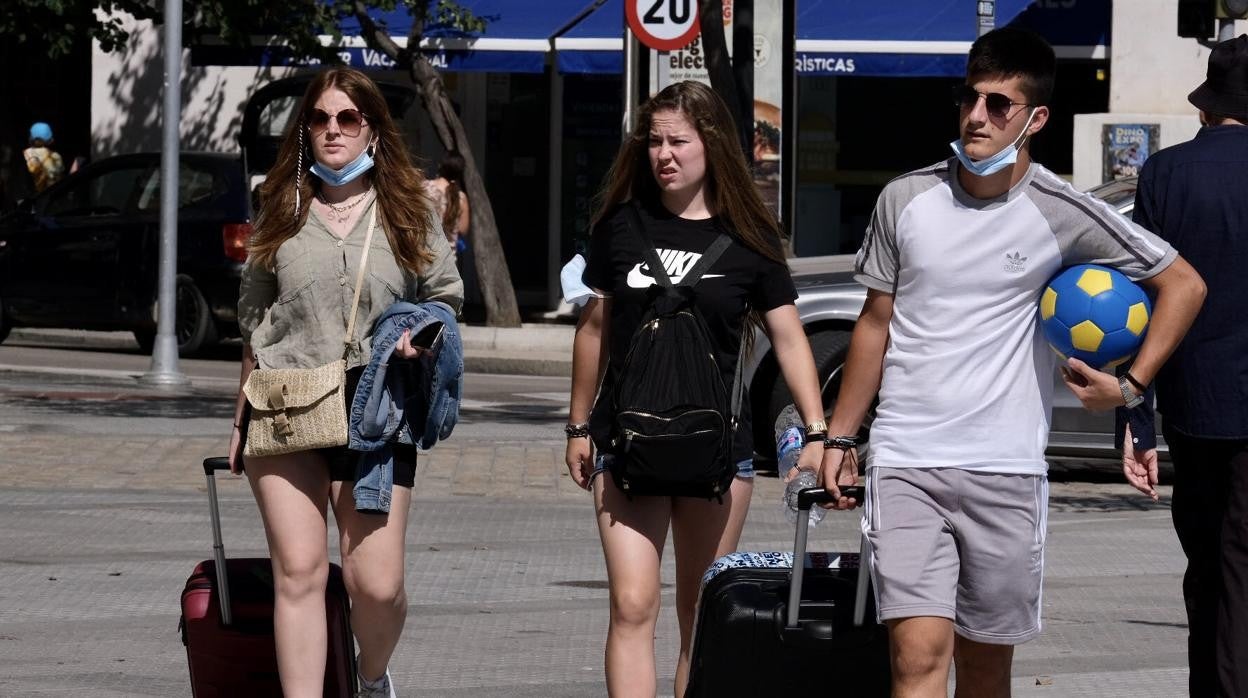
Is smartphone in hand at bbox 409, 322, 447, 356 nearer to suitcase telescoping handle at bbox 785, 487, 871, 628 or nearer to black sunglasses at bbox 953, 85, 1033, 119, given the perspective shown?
suitcase telescoping handle at bbox 785, 487, 871, 628

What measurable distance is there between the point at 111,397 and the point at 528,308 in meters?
9.70

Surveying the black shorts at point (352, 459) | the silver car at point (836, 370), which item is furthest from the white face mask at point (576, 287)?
the silver car at point (836, 370)

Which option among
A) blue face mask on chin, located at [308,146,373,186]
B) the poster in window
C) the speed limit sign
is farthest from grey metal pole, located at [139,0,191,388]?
blue face mask on chin, located at [308,146,373,186]

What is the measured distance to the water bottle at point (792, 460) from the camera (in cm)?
510

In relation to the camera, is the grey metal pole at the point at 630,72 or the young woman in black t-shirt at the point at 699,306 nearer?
the young woman in black t-shirt at the point at 699,306

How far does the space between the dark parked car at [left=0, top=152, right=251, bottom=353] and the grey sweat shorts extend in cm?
1412

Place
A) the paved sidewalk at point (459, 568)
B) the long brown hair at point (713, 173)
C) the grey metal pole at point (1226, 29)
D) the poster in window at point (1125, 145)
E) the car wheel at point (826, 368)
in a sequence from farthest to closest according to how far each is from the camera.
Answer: the poster in window at point (1125, 145), the grey metal pole at point (1226, 29), the car wheel at point (826, 368), the paved sidewalk at point (459, 568), the long brown hair at point (713, 173)

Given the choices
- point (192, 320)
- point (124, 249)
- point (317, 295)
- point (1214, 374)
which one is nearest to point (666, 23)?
point (192, 320)

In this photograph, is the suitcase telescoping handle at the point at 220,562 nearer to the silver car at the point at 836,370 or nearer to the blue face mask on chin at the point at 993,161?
the blue face mask on chin at the point at 993,161

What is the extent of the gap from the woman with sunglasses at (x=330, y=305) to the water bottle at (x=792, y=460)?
2.95 ft

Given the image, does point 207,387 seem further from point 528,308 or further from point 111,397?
point 528,308

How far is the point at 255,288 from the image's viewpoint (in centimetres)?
530

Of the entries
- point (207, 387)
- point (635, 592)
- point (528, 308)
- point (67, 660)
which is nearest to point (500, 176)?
point (528, 308)

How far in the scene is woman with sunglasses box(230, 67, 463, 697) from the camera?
5.14 meters
